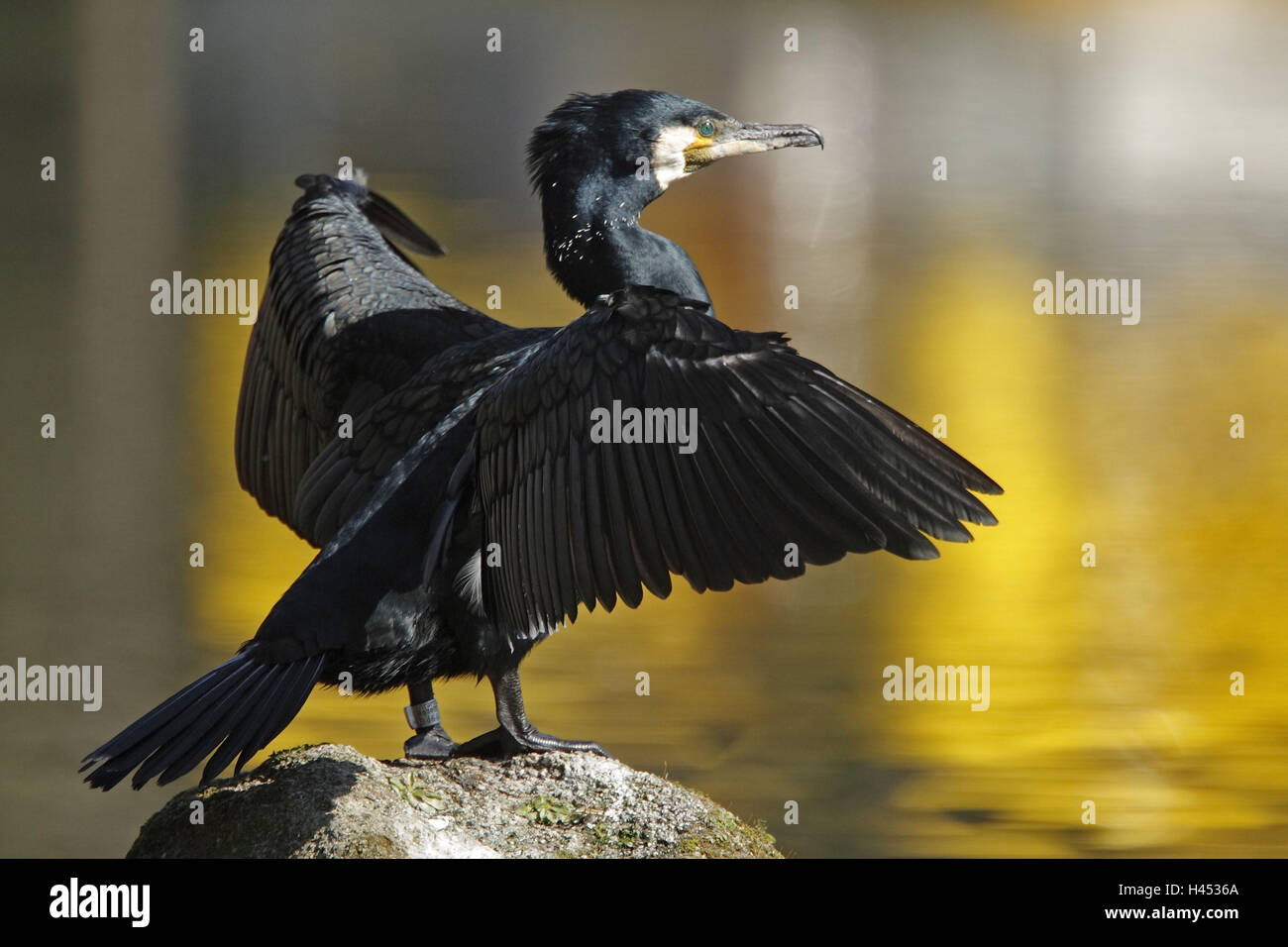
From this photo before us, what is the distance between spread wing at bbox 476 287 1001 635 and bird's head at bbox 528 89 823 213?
0.79m

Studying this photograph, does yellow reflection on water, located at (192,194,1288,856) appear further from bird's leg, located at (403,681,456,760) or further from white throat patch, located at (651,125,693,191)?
white throat patch, located at (651,125,693,191)

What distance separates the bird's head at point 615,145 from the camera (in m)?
4.32

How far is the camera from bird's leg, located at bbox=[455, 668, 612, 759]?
4.05m

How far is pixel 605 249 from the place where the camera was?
4270mm

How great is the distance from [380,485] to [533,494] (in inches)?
22.0

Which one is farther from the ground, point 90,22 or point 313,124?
point 90,22

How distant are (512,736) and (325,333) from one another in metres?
1.50

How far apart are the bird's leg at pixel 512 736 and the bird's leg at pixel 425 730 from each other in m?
0.06

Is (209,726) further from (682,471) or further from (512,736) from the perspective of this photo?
(682,471)

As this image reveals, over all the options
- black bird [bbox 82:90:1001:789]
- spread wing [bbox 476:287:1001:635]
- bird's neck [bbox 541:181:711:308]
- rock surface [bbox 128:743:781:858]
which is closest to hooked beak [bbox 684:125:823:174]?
black bird [bbox 82:90:1001:789]

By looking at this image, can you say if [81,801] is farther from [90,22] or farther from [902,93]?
[90,22]

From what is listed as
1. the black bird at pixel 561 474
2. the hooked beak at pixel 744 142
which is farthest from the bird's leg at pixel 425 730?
the hooked beak at pixel 744 142
